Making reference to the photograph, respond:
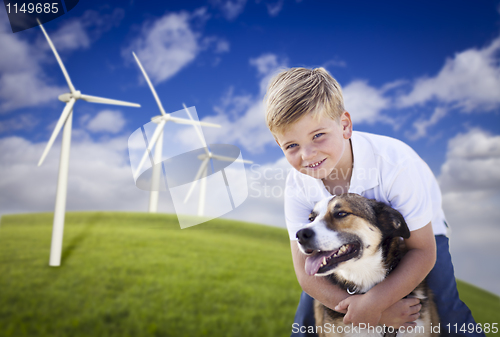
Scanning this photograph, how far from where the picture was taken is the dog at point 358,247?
220cm

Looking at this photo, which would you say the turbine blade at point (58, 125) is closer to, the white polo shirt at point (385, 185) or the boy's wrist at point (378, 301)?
the white polo shirt at point (385, 185)

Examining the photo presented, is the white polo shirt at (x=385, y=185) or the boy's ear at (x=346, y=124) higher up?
the boy's ear at (x=346, y=124)

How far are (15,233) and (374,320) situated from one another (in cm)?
2626

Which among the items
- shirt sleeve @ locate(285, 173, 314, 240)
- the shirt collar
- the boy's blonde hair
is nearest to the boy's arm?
the shirt collar

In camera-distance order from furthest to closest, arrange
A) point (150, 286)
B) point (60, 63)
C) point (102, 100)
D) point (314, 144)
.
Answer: point (102, 100)
point (60, 63)
point (150, 286)
point (314, 144)

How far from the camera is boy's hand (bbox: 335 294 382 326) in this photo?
6.97 ft

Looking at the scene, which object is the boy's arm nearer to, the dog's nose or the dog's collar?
the dog's collar

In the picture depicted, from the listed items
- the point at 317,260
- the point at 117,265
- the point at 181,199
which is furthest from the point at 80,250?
the point at 317,260

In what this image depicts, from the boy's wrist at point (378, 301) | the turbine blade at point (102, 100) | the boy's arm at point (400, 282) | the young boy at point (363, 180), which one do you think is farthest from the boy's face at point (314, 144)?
the turbine blade at point (102, 100)

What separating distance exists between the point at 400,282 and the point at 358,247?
36 cm

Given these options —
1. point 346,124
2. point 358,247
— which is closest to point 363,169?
point 346,124

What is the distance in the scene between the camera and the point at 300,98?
7.44ft

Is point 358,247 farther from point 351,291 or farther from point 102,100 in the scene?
point 102,100

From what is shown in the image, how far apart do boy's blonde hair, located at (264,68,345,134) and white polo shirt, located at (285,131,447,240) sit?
0.43 meters
